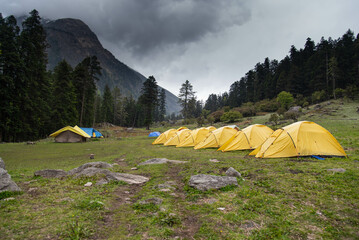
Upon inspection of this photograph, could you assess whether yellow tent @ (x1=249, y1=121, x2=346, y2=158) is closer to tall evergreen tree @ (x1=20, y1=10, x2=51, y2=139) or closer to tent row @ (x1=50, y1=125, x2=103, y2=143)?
tent row @ (x1=50, y1=125, x2=103, y2=143)

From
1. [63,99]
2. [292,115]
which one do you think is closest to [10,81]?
[63,99]

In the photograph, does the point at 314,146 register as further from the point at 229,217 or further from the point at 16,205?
the point at 16,205

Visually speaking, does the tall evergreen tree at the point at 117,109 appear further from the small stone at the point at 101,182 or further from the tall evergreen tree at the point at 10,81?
the small stone at the point at 101,182

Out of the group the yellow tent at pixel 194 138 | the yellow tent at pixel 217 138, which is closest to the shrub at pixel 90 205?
the yellow tent at pixel 217 138

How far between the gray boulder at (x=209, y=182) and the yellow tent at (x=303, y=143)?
5.31 m

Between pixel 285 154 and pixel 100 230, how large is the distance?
9440 mm

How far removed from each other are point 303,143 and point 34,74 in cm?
3811

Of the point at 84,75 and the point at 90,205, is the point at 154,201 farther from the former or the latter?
the point at 84,75

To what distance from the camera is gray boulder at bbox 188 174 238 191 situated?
16.9 feet

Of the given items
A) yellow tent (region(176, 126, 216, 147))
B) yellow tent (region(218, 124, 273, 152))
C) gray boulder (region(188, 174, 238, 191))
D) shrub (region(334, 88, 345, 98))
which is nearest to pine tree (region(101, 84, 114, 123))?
yellow tent (region(176, 126, 216, 147))

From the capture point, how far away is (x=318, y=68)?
50.6m

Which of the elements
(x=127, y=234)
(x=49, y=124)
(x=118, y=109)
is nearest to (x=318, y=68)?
(x=127, y=234)

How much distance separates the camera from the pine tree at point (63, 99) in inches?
1303

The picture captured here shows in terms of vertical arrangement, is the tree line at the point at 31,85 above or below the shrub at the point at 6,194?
above
